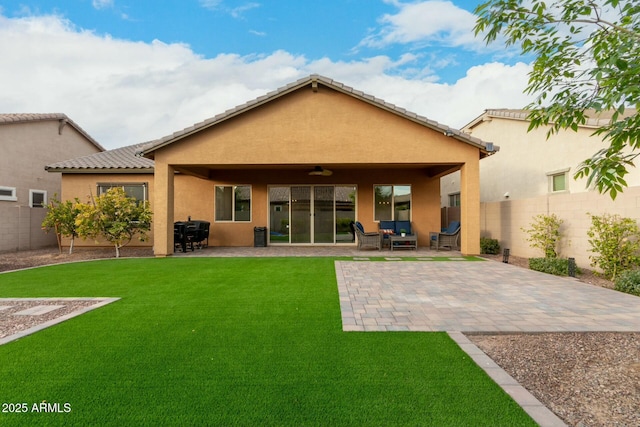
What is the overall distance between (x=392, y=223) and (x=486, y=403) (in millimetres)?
10687

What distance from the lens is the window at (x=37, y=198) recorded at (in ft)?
44.9

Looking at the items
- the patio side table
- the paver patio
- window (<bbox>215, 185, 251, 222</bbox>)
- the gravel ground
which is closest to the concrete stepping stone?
the paver patio

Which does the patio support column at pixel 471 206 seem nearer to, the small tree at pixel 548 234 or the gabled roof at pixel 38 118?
the small tree at pixel 548 234

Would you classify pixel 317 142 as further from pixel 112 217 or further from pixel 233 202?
pixel 112 217

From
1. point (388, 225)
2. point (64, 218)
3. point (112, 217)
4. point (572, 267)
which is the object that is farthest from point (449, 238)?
point (64, 218)

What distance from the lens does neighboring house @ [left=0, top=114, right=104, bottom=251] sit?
1224cm

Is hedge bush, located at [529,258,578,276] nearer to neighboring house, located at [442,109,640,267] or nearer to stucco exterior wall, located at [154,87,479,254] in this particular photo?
neighboring house, located at [442,109,640,267]

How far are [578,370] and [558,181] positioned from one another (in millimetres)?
10014

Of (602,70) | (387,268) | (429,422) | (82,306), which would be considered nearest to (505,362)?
(429,422)

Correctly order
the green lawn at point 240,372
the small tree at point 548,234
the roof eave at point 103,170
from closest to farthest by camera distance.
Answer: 1. the green lawn at point 240,372
2. the small tree at point 548,234
3. the roof eave at point 103,170

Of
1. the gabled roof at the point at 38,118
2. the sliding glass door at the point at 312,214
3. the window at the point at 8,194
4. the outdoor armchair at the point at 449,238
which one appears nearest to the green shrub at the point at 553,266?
the outdoor armchair at the point at 449,238

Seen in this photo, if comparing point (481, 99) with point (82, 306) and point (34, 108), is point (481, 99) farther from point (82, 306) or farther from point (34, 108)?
point (34, 108)

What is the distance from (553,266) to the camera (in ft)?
24.4

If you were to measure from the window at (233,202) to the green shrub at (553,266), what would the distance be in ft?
33.7
